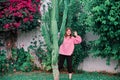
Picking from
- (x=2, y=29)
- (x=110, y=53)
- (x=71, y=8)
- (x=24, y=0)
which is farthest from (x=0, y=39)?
(x=110, y=53)

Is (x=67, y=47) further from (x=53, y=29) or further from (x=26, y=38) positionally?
(x=26, y=38)

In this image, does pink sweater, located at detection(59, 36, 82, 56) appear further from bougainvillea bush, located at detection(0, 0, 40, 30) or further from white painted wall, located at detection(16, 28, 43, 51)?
white painted wall, located at detection(16, 28, 43, 51)

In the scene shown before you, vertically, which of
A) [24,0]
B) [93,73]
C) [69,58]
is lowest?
[93,73]

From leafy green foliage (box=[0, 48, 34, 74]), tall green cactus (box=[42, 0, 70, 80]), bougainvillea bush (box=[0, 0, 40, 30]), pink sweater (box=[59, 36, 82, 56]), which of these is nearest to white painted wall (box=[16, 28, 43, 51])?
leafy green foliage (box=[0, 48, 34, 74])

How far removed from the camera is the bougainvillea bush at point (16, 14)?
1216cm

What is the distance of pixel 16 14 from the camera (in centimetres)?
1212

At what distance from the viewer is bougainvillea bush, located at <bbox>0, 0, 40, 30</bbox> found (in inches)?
479

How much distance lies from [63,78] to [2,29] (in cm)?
294

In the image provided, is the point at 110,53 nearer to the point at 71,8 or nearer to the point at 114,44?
the point at 114,44

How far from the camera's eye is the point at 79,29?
1253 centimetres

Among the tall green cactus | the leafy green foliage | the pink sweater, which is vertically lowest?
the leafy green foliage

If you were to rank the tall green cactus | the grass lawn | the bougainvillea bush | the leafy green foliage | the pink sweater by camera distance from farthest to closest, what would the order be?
the leafy green foliage < the bougainvillea bush < the grass lawn < the pink sweater < the tall green cactus

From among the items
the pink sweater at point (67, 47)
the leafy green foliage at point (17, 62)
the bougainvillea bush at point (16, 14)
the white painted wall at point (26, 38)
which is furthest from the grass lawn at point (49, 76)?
the bougainvillea bush at point (16, 14)

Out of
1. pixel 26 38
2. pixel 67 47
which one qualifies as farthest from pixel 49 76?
pixel 26 38
